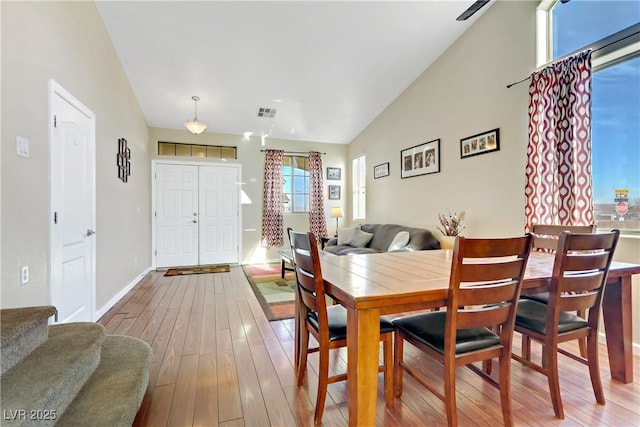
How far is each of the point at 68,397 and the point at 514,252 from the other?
2081 mm

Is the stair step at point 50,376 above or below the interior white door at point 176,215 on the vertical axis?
below

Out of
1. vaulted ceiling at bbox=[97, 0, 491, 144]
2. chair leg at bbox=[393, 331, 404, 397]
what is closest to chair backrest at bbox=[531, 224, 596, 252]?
chair leg at bbox=[393, 331, 404, 397]

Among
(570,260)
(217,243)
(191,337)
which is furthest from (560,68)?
(217,243)

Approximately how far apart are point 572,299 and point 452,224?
2.01 meters

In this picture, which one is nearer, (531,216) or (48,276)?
(48,276)

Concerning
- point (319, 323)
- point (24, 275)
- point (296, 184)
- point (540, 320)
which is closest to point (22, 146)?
point (24, 275)

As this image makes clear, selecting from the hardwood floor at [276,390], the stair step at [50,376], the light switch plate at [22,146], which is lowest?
the hardwood floor at [276,390]

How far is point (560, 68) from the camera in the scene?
2.55 metres

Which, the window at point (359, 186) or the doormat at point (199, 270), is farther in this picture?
the window at point (359, 186)

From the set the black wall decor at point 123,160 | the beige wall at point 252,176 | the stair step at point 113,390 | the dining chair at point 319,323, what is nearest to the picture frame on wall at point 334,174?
the beige wall at point 252,176

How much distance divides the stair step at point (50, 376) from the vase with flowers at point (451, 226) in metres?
3.36

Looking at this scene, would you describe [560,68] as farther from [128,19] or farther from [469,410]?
[128,19]

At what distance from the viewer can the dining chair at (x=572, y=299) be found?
1516 millimetres

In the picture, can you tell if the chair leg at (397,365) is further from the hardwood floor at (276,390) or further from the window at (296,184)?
the window at (296,184)
